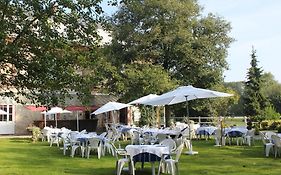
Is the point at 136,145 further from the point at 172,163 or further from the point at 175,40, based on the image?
the point at 175,40

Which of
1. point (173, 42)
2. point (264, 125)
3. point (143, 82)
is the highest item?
point (173, 42)

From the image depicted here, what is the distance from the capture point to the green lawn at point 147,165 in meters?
12.6

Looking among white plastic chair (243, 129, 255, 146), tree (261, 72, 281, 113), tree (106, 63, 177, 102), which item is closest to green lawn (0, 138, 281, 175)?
white plastic chair (243, 129, 255, 146)

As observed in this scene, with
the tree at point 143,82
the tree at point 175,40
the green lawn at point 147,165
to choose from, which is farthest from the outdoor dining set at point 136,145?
the tree at point 175,40

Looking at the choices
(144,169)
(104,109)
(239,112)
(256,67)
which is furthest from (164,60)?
(239,112)

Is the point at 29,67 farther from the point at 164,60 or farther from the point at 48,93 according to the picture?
the point at 164,60

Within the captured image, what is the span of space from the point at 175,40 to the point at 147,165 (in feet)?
74.0

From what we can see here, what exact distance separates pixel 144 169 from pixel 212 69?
25.5 metres

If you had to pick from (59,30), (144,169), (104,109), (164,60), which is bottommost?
(144,169)

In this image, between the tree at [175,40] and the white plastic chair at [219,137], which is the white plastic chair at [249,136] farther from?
the tree at [175,40]

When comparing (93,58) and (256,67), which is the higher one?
(256,67)

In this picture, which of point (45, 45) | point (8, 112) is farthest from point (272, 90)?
point (45, 45)

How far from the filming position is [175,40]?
3538 cm

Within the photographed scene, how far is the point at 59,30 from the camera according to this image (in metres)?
8.99
